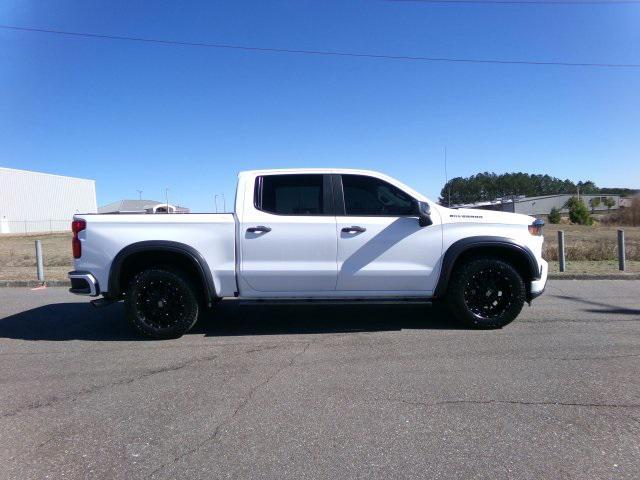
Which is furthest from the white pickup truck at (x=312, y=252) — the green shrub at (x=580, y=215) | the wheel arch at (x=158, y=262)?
the green shrub at (x=580, y=215)

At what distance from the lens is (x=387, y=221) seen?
611cm

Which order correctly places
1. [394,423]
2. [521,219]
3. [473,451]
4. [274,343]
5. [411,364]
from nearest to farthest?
1. [473,451]
2. [394,423]
3. [411,364]
4. [274,343]
5. [521,219]

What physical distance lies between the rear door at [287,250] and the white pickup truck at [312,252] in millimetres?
12

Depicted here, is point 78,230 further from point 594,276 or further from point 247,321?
point 594,276

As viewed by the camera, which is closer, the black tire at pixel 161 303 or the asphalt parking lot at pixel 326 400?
the asphalt parking lot at pixel 326 400

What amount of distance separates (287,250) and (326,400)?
225 centimetres

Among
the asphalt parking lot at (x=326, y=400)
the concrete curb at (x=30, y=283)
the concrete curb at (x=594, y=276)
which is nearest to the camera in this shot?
the asphalt parking lot at (x=326, y=400)

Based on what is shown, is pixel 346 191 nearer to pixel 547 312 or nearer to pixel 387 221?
pixel 387 221

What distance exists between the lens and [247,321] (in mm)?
7113

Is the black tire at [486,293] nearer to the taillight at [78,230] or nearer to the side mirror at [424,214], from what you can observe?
the side mirror at [424,214]

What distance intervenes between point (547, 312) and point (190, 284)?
199 inches

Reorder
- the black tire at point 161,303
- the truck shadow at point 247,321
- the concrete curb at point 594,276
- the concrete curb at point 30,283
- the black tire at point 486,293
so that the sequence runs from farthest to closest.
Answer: the concrete curb at point 30,283 < the concrete curb at point 594,276 < the truck shadow at point 247,321 < the black tire at point 486,293 < the black tire at point 161,303

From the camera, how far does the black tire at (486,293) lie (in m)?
6.16

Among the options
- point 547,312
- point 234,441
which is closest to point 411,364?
point 234,441
